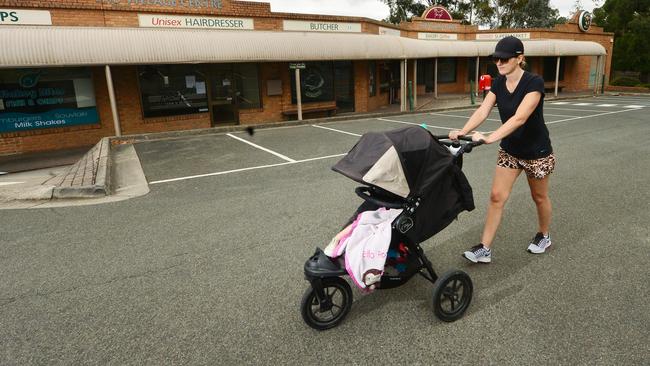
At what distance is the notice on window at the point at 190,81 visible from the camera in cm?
1464

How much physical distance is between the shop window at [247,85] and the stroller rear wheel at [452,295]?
45.5 ft

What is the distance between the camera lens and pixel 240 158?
9.42 m

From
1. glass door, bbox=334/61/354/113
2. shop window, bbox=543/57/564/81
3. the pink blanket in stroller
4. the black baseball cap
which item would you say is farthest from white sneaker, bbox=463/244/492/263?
shop window, bbox=543/57/564/81

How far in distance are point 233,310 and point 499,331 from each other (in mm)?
1932

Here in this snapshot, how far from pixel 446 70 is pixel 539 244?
976 inches

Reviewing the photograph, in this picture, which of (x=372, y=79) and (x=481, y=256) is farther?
(x=372, y=79)

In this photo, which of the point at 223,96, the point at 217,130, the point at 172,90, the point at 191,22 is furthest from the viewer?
Answer: the point at 223,96

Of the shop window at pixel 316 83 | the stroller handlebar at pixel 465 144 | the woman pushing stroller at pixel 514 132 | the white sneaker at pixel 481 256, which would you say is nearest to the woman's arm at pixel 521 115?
the woman pushing stroller at pixel 514 132

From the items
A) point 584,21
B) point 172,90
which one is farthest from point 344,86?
point 584,21

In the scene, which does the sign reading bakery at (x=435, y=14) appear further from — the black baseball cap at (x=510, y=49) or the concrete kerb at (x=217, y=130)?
the black baseball cap at (x=510, y=49)

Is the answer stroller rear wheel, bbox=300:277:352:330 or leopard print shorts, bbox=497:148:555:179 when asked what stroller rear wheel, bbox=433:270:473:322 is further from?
leopard print shorts, bbox=497:148:555:179

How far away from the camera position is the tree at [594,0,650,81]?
34.4 metres

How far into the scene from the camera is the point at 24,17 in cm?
1168

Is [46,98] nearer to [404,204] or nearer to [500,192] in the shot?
[404,204]
